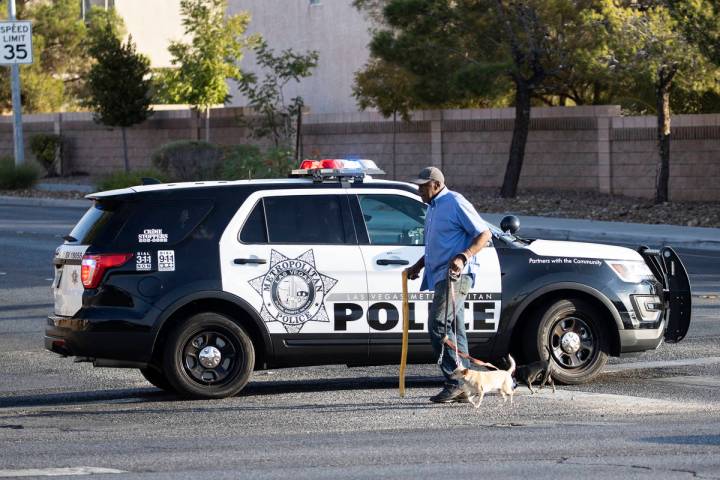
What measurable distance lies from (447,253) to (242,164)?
24183 mm

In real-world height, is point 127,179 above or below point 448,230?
above

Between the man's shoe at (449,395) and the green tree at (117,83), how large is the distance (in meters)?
34.0

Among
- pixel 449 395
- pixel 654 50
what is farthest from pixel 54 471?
pixel 654 50

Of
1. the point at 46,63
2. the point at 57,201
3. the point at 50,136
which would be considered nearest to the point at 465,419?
the point at 57,201

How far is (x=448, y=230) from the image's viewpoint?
917 centimetres

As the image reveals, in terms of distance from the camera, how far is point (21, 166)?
40469 millimetres

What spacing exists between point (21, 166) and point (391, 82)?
43.4 feet

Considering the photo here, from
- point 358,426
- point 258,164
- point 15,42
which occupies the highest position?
point 15,42

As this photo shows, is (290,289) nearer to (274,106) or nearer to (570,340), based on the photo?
(570,340)

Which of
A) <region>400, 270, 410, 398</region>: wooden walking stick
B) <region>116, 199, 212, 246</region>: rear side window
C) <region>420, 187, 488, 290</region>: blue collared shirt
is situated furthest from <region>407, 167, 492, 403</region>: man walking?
<region>116, 199, 212, 246</region>: rear side window

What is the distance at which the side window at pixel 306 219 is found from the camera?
32.4ft

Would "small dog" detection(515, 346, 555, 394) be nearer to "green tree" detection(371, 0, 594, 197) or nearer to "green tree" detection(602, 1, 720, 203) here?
"green tree" detection(602, 1, 720, 203)

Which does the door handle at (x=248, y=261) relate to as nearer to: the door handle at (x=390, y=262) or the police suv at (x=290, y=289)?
the police suv at (x=290, y=289)

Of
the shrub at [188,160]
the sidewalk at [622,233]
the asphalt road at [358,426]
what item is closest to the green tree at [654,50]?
the sidewalk at [622,233]
